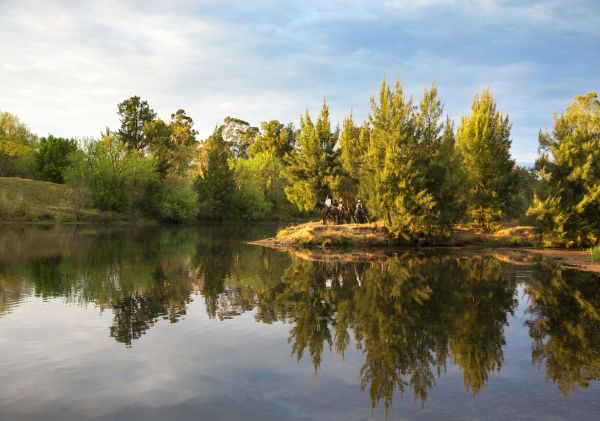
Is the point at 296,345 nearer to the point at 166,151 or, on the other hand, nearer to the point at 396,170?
the point at 396,170

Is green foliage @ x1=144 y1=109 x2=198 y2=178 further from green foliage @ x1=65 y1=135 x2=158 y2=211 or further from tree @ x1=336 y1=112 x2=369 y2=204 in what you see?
tree @ x1=336 y1=112 x2=369 y2=204

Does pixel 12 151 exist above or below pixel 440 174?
above

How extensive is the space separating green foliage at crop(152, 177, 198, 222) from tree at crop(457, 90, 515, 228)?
45240mm

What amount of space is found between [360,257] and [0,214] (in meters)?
51.6

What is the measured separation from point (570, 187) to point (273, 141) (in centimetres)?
7938

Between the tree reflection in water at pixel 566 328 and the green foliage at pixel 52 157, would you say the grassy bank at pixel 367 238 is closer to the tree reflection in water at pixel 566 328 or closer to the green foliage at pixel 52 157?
the tree reflection in water at pixel 566 328

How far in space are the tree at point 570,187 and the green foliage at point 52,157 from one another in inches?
3003

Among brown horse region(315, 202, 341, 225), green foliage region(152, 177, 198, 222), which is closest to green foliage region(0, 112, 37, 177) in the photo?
green foliage region(152, 177, 198, 222)

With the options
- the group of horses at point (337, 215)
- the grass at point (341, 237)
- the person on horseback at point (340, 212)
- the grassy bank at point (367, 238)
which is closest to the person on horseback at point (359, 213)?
the group of horses at point (337, 215)

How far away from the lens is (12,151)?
89.1m

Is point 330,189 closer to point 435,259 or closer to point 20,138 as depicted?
point 435,259

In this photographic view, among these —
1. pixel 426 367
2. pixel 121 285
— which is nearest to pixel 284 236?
pixel 121 285

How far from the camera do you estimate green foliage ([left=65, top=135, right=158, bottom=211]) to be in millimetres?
72375

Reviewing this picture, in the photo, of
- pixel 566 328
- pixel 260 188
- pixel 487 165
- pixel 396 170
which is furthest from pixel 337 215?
pixel 260 188
